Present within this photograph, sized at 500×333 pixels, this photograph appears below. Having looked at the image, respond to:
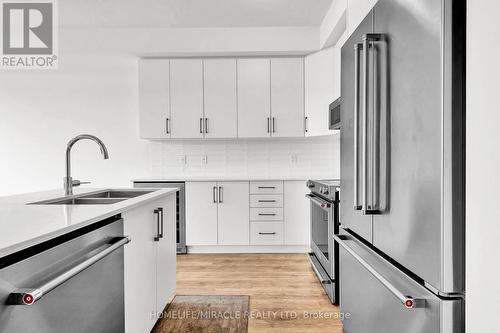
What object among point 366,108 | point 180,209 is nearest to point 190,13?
point 180,209

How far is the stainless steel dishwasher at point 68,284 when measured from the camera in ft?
3.04

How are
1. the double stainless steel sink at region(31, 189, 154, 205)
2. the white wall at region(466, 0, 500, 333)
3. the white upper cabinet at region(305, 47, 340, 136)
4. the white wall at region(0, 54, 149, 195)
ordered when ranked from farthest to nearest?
the white wall at region(0, 54, 149, 195) → the white upper cabinet at region(305, 47, 340, 136) → the double stainless steel sink at region(31, 189, 154, 205) → the white wall at region(466, 0, 500, 333)

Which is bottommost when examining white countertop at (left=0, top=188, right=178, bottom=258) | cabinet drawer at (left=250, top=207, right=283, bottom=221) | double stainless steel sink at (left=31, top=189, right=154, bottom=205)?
cabinet drawer at (left=250, top=207, right=283, bottom=221)

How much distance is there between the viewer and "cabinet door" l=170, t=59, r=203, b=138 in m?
4.47

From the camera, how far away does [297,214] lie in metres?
4.30

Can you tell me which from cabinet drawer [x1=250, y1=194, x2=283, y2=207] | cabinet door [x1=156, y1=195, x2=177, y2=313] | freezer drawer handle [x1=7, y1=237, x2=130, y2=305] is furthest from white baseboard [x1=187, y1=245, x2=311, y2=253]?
freezer drawer handle [x1=7, y1=237, x2=130, y2=305]

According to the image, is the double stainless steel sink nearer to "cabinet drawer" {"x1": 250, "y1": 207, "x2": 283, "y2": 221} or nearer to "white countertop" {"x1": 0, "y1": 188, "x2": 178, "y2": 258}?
"white countertop" {"x1": 0, "y1": 188, "x2": 178, "y2": 258}

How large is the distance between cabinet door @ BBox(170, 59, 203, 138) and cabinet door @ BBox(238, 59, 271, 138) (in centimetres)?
49

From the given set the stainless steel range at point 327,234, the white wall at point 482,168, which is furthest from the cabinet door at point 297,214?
the white wall at point 482,168

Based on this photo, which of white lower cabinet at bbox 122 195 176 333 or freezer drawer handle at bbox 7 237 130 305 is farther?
white lower cabinet at bbox 122 195 176 333

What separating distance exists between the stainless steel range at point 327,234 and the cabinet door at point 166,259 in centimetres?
111

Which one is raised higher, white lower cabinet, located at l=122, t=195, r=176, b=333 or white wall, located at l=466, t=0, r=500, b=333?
white wall, located at l=466, t=0, r=500, b=333

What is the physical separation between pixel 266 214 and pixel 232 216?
394 mm

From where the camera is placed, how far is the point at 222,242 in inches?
168
